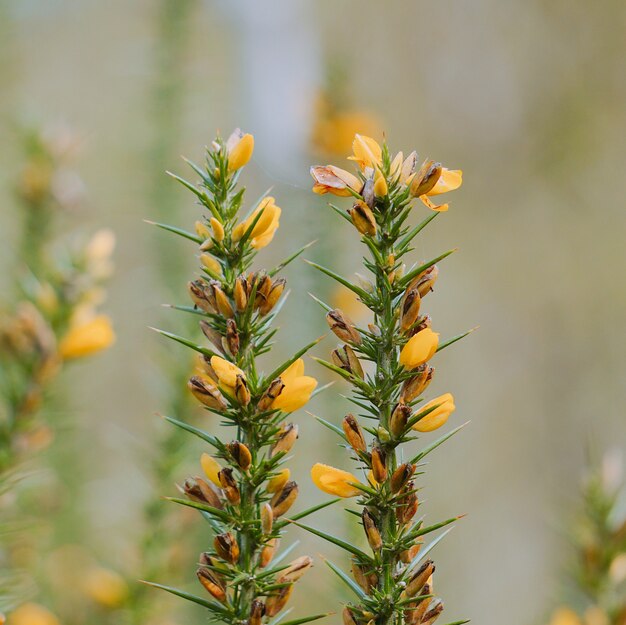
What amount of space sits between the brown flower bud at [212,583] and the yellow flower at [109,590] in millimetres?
504

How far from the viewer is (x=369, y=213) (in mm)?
440

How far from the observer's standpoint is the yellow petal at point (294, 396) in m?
0.45

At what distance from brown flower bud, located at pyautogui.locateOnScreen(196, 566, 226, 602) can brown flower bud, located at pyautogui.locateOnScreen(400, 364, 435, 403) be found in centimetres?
14

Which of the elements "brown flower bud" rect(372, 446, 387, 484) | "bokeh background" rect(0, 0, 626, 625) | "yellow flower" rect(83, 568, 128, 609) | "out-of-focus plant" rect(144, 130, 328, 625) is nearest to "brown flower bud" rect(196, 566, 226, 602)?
"out-of-focus plant" rect(144, 130, 328, 625)

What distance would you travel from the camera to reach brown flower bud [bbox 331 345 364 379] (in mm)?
459

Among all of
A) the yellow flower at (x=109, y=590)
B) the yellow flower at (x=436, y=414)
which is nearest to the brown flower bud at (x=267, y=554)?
the yellow flower at (x=436, y=414)

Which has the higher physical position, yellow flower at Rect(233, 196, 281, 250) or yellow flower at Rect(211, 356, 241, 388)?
yellow flower at Rect(233, 196, 281, 250)

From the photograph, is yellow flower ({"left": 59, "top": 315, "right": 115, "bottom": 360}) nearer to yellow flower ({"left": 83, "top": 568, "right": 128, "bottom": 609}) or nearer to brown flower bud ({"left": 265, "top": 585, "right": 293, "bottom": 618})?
yellow flower ({"left": 83, "top": 568, "right": 128, "bottom": 609})

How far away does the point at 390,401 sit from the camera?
45 centimetres

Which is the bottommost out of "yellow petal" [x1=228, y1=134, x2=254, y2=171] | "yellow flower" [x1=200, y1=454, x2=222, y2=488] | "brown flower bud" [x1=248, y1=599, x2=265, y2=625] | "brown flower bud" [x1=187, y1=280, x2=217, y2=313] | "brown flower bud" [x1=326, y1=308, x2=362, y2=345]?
"brown flower bud" [x1=248, y1=599, x2=265, y2=625]

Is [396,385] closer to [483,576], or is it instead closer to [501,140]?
[483,576]

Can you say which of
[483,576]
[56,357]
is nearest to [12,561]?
[56,357]

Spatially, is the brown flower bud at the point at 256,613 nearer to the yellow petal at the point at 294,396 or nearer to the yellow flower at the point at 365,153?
the yellow petal at the point at 294,396

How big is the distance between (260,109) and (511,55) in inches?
73.4
